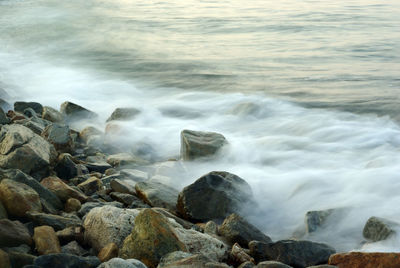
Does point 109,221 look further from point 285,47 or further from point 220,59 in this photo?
point 285,47

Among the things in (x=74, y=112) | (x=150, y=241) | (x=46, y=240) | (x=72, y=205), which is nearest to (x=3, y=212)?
(x=46, y=240)

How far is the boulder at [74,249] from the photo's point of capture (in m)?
2.73

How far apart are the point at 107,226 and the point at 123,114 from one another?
4.23 metres

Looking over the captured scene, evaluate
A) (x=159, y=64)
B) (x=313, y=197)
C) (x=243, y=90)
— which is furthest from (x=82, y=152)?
(x=159, y=64)

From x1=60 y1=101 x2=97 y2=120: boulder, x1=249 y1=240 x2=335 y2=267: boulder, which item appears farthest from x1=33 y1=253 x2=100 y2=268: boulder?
x1=60 y1=101 x2=97 y2=120: boulder

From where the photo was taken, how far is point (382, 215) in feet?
13.1

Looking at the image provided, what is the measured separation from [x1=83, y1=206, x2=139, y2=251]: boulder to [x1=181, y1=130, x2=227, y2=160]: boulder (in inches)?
82.5

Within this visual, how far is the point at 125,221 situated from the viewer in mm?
2957

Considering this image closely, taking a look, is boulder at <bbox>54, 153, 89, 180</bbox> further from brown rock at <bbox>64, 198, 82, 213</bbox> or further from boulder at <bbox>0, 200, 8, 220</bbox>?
boulder at <bbox>0, 200, 8, 220</bbox>

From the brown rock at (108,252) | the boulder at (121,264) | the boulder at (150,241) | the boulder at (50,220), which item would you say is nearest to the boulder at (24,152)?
the boulder at (50,220)

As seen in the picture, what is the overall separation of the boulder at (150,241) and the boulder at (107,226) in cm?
19

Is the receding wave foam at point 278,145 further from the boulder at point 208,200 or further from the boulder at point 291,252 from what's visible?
the boulder at point 291,252

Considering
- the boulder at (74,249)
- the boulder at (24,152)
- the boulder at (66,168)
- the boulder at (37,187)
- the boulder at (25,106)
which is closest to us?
the boulder at (74,249)

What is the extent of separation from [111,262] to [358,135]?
4.64 metres
